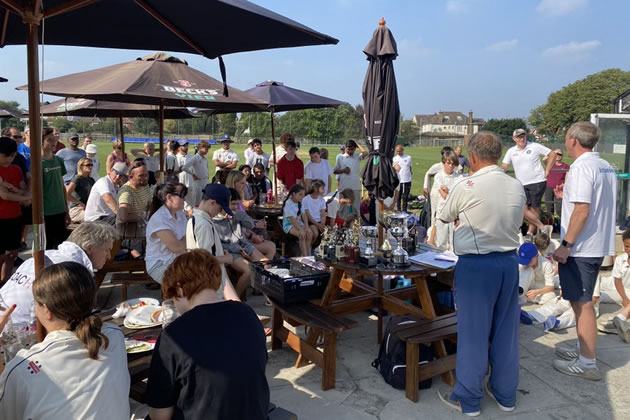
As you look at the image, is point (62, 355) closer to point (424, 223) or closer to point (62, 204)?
point (62, 204)

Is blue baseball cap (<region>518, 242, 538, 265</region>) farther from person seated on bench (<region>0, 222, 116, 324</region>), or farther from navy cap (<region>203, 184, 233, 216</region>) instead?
person seated on bench (<region>0, 222, 116, 324</region>)

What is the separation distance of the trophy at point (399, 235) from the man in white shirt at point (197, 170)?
6958 mm

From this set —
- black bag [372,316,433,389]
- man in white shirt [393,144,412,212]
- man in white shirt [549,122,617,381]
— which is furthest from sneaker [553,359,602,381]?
man in white shirt [393,144,412,212]

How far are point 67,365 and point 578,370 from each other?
3.59 m

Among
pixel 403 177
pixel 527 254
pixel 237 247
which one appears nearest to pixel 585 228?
pixel 527 254

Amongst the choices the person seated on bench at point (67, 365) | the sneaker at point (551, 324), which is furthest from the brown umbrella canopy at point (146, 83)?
the sneaker at point (551, 324)

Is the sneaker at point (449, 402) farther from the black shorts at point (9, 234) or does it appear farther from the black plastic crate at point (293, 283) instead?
the black shorts at point (9, 234)

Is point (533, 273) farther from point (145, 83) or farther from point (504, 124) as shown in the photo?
point (504, 124)

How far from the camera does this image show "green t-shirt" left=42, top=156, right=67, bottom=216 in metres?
5.62

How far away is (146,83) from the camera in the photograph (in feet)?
19.0

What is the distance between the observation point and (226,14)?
3.06m

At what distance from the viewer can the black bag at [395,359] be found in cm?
359

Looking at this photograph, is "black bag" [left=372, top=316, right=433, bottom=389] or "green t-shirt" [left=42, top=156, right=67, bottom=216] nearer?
"black bag" [left=372, top=316, right=433, bottom=389]

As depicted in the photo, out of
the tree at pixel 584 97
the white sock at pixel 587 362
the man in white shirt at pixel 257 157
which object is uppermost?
the tree at pixel 584 97
